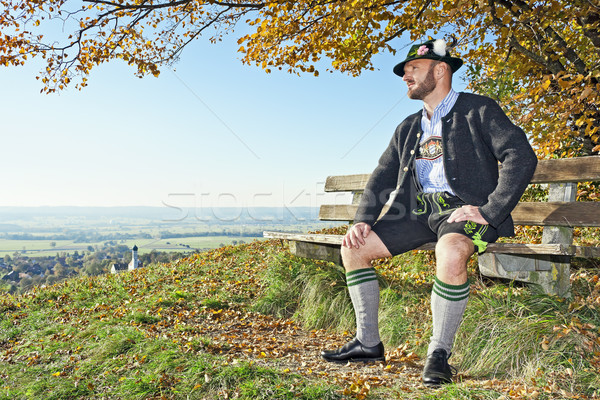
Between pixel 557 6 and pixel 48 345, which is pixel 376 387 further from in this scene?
pixel 557 6

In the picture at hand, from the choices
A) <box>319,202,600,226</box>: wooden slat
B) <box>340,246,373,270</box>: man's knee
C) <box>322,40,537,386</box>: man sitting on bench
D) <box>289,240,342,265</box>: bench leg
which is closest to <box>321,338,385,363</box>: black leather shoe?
<box>322,40,537,386</box>: man sitting on bench

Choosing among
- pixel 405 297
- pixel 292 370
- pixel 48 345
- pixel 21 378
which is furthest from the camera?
pixel 48 345

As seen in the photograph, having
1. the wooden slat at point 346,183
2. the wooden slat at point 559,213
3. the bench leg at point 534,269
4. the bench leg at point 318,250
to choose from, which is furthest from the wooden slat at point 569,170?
the bench leg at point 318,250

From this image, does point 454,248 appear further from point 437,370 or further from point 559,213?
point 559,213

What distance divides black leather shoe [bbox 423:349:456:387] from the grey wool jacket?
3.15ft

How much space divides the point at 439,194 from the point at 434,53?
43.0 inches

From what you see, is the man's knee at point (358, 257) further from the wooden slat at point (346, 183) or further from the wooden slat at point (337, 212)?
the wooden slat at point (346, 183)

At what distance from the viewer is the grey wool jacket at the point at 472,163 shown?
2988 millimetres

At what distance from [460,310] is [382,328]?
4.56ft

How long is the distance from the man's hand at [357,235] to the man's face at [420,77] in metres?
1.12

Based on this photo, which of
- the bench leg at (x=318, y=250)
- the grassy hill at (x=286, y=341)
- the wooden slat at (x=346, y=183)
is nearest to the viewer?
the grassy hill at (x=286, y=341)

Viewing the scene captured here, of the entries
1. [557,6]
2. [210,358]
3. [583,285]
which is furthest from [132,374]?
[557,6]

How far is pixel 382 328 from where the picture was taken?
425cm

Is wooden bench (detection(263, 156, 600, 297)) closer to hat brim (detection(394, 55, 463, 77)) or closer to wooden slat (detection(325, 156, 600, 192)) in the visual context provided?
wooden slat (detection(325, 156, 600, 192))
